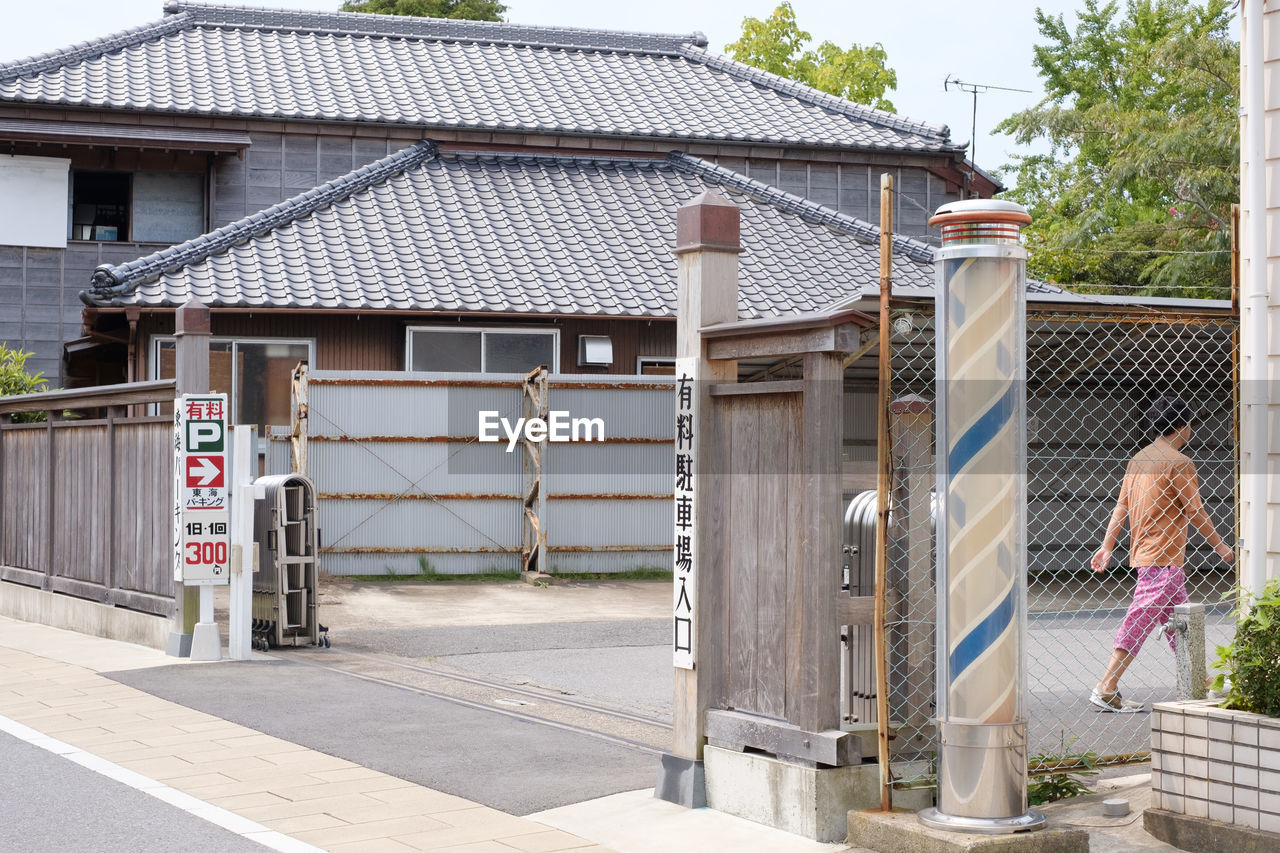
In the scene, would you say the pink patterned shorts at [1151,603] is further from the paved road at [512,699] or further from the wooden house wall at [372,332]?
the wooden house wall at [372,332]

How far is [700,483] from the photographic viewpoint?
6742mm

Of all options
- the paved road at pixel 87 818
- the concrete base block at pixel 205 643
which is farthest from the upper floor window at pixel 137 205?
the paved road at pixel 87 818

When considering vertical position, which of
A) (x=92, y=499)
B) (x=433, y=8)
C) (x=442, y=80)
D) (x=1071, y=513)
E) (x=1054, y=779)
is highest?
(x=433, y=8)

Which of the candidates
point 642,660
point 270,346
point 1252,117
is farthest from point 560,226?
point 1252,117

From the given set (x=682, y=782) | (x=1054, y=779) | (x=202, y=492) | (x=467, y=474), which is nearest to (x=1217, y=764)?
(x=1054, y=779)

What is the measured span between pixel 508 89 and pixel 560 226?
5.46m

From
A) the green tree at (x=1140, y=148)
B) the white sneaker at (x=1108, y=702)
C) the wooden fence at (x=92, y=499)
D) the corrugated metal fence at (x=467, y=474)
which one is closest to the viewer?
the white sneaker at (x=1108, y=702)

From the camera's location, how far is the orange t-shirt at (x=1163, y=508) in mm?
8867

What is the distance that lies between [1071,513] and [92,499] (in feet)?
40.4

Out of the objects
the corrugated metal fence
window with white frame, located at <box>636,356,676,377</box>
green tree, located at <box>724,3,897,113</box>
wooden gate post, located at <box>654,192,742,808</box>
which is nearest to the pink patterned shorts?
wooden gate post, located at <box>654,192,742,808</box>

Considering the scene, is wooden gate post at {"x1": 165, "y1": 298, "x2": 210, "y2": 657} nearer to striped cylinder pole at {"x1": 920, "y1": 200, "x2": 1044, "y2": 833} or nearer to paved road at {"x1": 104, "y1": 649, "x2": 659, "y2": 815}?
paved road at {"x1": 104, "y1": 649, "x2": 659, "y2": 815}

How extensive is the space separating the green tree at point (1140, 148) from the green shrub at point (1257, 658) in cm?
2505

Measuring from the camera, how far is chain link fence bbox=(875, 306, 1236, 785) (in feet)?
20.8

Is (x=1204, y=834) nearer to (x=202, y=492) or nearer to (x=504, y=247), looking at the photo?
(x=202, y=492)
